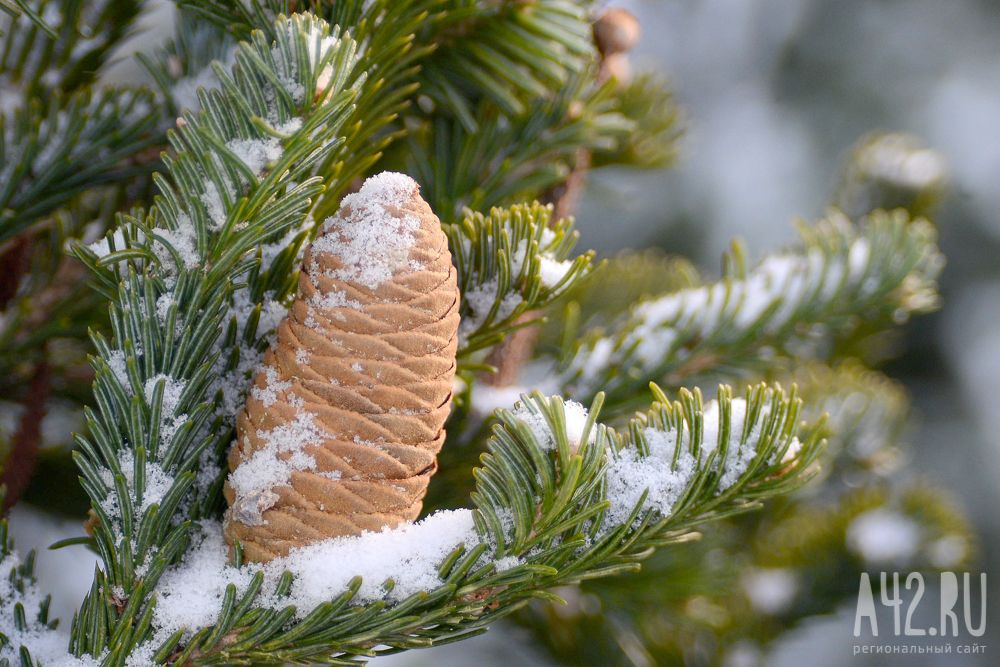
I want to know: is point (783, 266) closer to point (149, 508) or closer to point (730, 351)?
point (730, 351)

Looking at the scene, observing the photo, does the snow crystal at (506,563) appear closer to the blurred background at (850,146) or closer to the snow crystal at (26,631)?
the snow crystal at (26,631)

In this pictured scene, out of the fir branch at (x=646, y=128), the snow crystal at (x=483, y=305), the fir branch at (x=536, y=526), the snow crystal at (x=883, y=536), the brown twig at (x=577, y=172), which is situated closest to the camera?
the fir branch at (x=536, y=526)

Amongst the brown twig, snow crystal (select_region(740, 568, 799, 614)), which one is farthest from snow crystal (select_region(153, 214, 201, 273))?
snow crystal (select_region(740, 568, 799, 614))

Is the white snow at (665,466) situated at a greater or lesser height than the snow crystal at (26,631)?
greater

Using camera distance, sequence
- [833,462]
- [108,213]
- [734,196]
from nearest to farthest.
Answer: [108,213], [833,462], [734,196]

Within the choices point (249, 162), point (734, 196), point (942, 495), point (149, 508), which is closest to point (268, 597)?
point (149, 508)

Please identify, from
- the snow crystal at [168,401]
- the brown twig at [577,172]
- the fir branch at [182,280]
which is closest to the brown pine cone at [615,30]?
the brown twig at [577,172]
